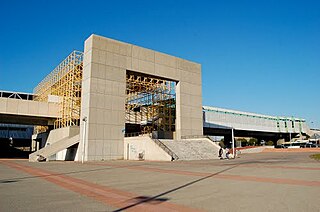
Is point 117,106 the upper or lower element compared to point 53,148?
upper

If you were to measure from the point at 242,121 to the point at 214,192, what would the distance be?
8008 cm

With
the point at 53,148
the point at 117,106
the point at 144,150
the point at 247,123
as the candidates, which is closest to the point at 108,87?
the point at 117,106

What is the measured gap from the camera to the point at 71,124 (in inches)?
1758

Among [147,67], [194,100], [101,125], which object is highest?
[147,67]

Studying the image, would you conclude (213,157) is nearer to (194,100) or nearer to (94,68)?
(194,100)

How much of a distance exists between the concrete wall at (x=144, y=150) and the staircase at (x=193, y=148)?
2.43 metres

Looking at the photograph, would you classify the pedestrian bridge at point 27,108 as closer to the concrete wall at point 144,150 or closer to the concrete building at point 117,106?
the concrete building at point 117,106

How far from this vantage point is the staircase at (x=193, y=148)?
3666 cm

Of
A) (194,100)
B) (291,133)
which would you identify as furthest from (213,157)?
(291,133)

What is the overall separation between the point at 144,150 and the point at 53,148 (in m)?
12.2

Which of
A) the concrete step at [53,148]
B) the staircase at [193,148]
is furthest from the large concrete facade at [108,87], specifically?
the staircase at [193,148]

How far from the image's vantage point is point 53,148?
37.3m

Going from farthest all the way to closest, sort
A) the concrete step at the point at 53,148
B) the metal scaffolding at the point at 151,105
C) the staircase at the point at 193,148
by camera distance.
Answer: the metal scaffolding at the point at 151,105, the staircase at the point at 193,148, the concrete step at the point at 53,148

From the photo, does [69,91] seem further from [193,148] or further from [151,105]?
[193,148]
